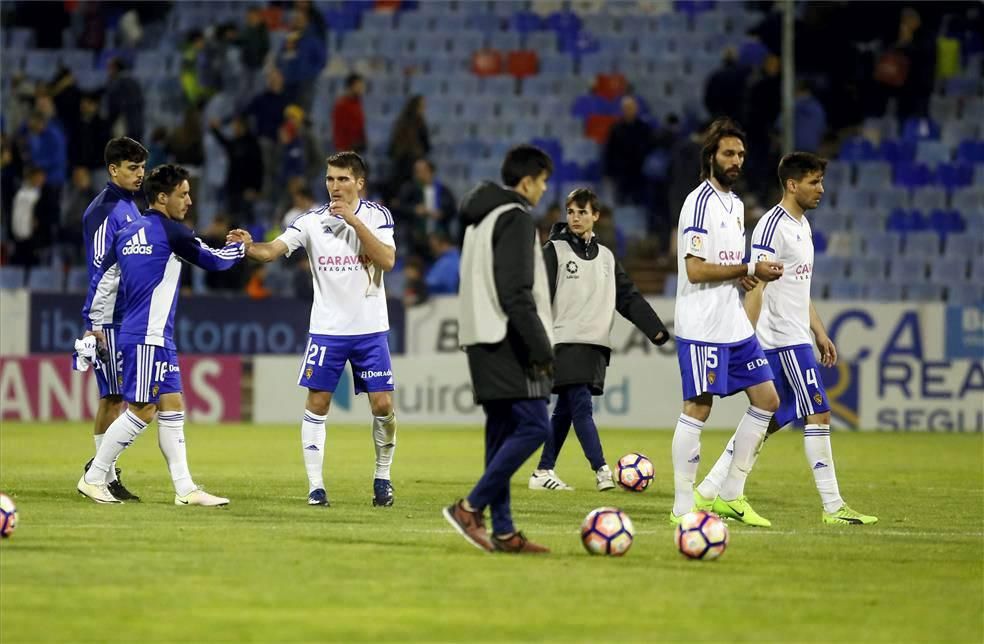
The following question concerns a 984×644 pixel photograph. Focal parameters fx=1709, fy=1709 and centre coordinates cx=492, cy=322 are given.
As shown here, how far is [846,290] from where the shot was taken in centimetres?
2484

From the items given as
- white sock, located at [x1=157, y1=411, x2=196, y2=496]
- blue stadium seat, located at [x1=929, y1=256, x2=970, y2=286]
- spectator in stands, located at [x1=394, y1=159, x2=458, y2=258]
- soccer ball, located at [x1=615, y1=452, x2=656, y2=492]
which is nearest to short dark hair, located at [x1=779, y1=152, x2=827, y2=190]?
soccer ball, located at [x1=615, y1=452, x2=656, y2=492]

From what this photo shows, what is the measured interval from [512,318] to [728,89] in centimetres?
1754

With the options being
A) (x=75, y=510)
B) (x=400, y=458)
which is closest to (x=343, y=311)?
(x=75, y=510)

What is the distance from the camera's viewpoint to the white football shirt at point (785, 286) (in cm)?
1095

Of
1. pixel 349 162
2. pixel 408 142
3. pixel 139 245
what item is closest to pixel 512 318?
pixel 349 162

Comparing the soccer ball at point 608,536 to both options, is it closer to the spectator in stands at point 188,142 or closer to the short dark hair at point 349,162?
the short dark hair at point 349,162

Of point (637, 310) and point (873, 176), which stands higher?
point (873, 176)

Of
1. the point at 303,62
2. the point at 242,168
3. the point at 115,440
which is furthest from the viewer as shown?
the point at 303,62

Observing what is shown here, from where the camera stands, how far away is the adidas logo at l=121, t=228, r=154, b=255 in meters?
11.2

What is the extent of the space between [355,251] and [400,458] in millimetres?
5575

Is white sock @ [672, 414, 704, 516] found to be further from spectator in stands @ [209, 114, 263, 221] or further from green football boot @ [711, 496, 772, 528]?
spectator in stands @ [209, 114, 263, 221]

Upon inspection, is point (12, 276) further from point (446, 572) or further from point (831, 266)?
point (446, 572)

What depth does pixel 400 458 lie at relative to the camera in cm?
1673

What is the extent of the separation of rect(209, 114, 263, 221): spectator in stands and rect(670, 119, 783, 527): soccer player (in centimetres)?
1508
